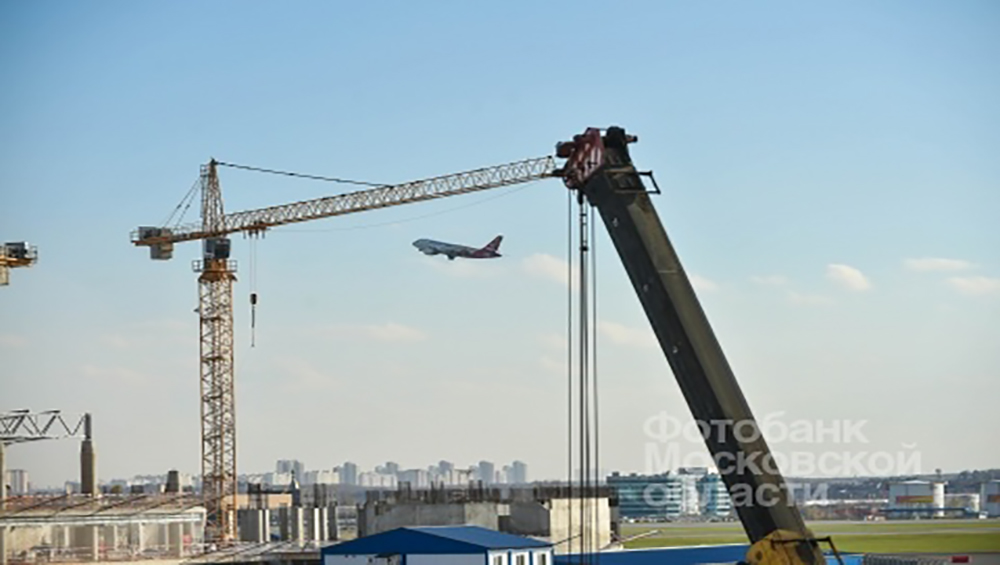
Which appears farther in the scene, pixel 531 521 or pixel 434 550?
pixel 531 521

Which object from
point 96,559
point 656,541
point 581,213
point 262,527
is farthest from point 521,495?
point 581,213

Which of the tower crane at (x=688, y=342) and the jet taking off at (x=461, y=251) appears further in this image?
the jet taking off at (x=461, y=251)

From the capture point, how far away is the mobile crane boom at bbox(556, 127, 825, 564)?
2519 centimetres

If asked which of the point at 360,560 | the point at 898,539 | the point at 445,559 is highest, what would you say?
the point at 445,559

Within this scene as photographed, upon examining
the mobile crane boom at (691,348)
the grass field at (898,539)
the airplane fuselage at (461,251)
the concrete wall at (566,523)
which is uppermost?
the airplane fuselage at (461,251)

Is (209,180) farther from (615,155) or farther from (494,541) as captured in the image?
(615,155)

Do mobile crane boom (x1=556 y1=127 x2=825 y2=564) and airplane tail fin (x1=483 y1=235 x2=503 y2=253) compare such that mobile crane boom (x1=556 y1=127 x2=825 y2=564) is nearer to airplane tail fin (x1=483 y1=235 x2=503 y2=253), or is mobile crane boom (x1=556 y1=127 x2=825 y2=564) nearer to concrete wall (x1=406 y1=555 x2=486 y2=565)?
concrete wall (x1=406 y1=555 x2=486 y2=565)

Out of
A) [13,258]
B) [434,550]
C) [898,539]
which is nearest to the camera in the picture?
[434,550]

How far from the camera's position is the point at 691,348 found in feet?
84.9

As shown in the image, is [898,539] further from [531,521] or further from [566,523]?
[531,521]

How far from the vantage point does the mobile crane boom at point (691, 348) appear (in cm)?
2519

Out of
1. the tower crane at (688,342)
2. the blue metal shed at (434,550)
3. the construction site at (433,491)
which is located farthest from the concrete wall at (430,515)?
the tower crane at (688,342)

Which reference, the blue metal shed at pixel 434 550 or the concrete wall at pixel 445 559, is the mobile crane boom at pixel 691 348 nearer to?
the concrete wall at pixel 445 559

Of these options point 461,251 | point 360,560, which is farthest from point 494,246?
point 360,560
